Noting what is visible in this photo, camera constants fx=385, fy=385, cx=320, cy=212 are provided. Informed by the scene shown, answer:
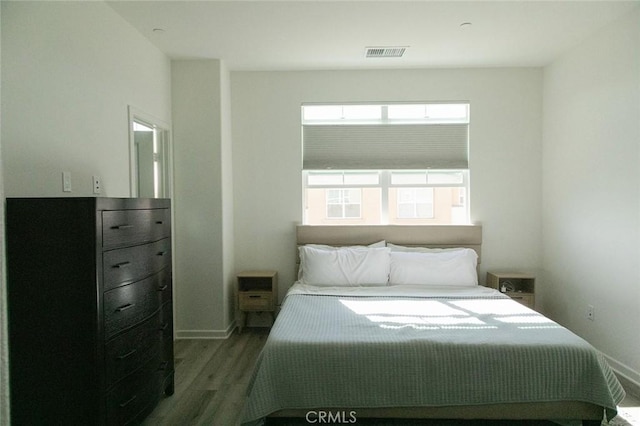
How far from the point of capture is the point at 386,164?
4.09 metres

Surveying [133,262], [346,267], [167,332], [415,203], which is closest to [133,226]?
[133,262]

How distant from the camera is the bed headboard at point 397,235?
395 centimetres

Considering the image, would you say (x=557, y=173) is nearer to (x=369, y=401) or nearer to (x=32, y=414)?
(x=369, y=401)

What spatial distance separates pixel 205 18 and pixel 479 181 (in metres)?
3.01

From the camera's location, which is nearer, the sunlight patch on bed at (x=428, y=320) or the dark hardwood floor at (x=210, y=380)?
the dark hardwood floor at (x=210, y=380)

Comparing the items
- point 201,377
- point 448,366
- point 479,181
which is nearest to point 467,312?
point 448,366

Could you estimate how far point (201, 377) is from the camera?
Result: 2926 mm

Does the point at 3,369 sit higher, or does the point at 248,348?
the point at 3,369

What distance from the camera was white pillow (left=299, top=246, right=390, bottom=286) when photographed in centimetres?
358

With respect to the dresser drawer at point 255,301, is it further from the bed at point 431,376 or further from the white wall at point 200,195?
the bed at point 431,376

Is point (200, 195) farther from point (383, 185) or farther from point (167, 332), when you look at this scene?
point (383, 185)

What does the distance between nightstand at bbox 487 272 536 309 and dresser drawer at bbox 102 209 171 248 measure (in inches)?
121

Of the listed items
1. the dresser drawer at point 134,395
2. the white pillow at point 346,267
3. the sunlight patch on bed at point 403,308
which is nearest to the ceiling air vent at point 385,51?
the white pillow at point 346,267

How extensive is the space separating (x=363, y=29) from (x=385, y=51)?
524 mm
